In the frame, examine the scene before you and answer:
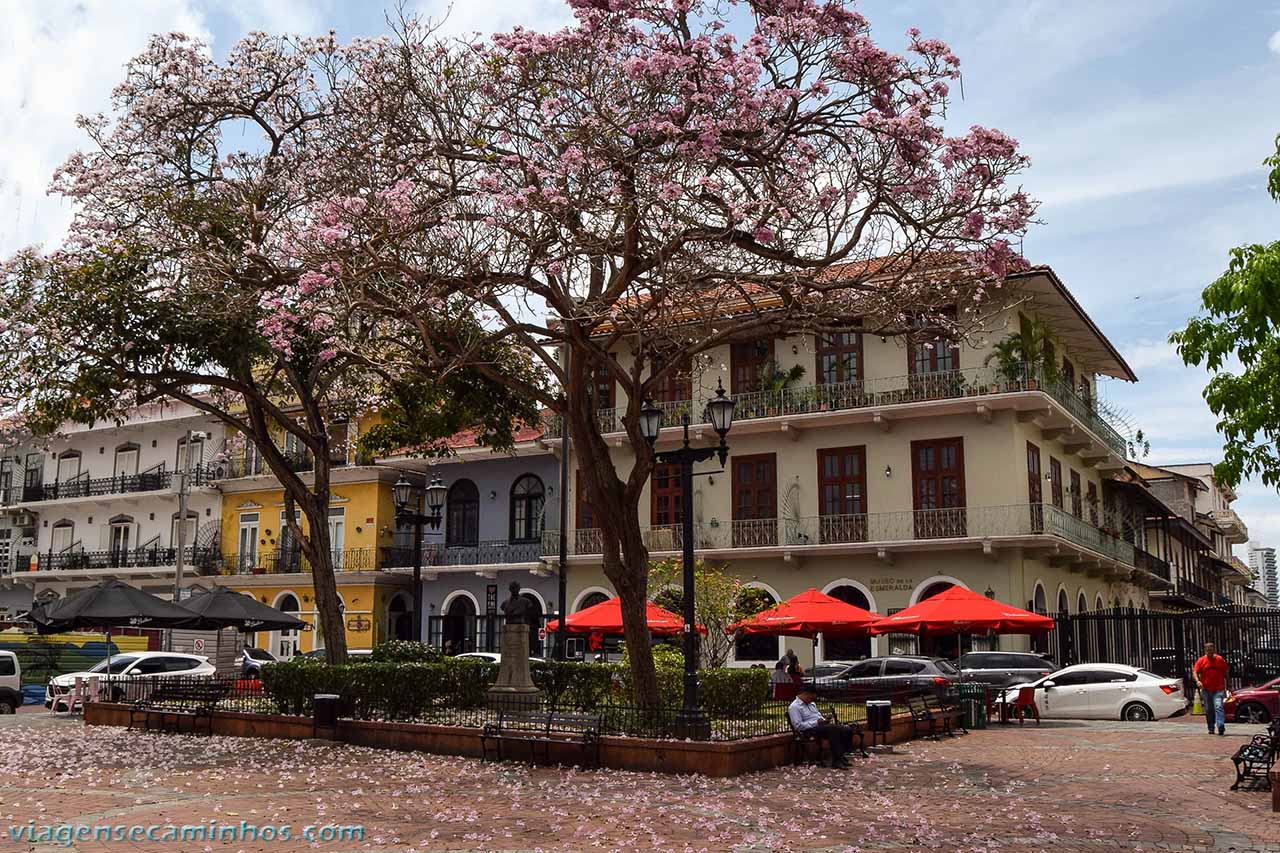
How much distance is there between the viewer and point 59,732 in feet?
65.4

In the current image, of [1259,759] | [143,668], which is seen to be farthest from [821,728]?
[143,668]

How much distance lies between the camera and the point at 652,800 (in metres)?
11.9

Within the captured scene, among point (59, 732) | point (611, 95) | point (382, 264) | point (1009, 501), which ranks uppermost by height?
point (611, 95)

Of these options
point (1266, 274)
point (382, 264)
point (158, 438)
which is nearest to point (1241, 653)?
point (1266, 274)

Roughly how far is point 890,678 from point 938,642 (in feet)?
28.8

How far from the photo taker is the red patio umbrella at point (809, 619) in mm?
22953

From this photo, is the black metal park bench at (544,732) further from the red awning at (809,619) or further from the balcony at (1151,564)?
the balcony at (1151,564)

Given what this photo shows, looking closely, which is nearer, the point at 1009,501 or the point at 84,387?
the point at 84,387

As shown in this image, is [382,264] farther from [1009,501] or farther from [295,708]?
[1009,501]

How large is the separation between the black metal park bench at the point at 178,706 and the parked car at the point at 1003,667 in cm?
1524

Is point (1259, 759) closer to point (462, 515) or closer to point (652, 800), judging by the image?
point (652, 800)

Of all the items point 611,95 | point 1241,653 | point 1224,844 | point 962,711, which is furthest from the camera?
point 1241,653

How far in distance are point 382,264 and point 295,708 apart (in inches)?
313

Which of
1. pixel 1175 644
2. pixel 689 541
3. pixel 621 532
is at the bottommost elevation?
pixel 1175 644
